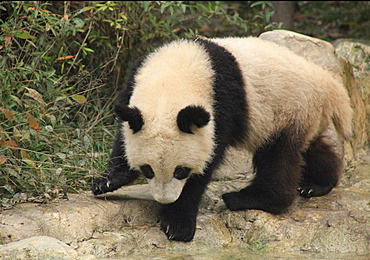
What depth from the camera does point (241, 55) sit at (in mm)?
4832

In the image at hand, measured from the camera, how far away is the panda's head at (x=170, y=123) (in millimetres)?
3934

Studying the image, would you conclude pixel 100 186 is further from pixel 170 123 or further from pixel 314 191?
pixel 314 191

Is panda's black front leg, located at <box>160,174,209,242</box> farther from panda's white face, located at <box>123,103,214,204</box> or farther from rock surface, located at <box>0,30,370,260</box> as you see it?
panda's white face, located at <box>123,103,214,204</box>

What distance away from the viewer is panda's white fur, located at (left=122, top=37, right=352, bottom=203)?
13.1 feet

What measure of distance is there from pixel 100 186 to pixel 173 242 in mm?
846

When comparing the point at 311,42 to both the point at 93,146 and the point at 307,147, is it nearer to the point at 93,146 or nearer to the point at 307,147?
the point at 307,147

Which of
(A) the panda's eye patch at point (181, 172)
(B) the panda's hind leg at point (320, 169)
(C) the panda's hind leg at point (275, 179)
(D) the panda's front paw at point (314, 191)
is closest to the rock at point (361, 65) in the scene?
(B) the panda's hind leg at point (320, 169)

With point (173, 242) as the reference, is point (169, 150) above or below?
above

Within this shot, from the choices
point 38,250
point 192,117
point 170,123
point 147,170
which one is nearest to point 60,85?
point 147,170

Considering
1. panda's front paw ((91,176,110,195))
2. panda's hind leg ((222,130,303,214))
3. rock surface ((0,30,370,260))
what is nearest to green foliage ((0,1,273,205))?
panda's front paw ((91,176,110,195))

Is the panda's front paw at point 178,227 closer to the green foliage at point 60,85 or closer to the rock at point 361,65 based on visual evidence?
the green foliage at point 60,85

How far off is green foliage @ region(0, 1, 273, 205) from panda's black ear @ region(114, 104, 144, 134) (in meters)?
0.60

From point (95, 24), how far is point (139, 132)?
3.27 meters

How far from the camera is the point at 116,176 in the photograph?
4.72 m
